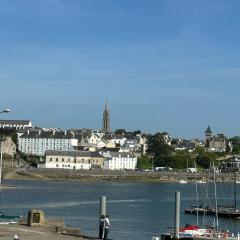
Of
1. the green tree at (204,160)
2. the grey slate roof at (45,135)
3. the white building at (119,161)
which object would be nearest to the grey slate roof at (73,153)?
the white building at (119,161)

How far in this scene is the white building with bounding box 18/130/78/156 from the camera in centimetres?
17375

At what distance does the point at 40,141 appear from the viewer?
17475 cm

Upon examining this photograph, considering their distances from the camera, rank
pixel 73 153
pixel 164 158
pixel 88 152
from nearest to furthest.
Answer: pixel 73 153
pixel 88 152
pixel 164 158

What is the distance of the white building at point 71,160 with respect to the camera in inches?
6152

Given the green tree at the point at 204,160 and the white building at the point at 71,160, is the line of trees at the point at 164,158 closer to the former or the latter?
the green tree at the point at 204,160

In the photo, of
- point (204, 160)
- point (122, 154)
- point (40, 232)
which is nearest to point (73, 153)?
point (122, 154)

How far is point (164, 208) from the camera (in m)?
71.4

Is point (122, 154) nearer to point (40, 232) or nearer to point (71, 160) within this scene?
point (71, 160)

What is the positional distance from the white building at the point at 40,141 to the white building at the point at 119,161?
1354cm

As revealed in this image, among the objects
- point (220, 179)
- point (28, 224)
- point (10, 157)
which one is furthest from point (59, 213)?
point (220, 179)

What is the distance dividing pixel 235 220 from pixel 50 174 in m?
86.3

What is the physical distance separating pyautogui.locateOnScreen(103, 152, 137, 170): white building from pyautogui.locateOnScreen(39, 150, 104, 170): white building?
3.29 meters

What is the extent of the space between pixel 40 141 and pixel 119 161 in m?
22.2

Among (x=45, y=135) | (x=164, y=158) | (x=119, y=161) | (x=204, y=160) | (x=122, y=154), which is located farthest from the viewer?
(x=204, y=160)
